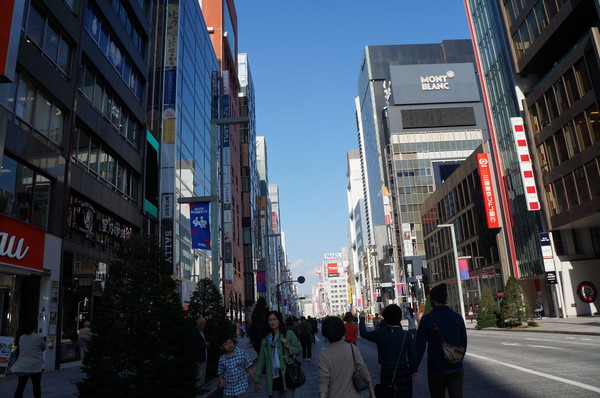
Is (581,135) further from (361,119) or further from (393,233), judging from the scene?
(361,119)

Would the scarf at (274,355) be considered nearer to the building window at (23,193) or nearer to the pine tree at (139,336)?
the pine tree at (139,336)

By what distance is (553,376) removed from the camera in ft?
35.1

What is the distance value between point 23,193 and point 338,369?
15428 mm

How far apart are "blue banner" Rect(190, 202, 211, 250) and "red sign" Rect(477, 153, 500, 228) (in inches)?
1592

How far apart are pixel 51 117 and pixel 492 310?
108 ft

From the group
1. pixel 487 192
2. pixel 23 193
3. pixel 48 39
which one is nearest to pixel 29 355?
pixel 23 193

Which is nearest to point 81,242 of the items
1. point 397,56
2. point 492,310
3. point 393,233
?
point 492,310

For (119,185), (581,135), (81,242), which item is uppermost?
(581,135)

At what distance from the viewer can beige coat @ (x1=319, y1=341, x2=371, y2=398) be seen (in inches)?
193

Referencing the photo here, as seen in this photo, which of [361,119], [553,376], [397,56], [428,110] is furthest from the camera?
[361,119]

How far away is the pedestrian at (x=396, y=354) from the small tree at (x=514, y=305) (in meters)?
30.2

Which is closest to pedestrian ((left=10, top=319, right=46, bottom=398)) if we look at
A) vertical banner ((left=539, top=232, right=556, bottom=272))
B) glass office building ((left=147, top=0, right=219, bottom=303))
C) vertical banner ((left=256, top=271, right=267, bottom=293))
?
glass office building ((left=147, top=0, right=219, bottom=303))

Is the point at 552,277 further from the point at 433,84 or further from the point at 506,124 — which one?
the point at 433,84

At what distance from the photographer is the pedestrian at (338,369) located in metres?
4.89
